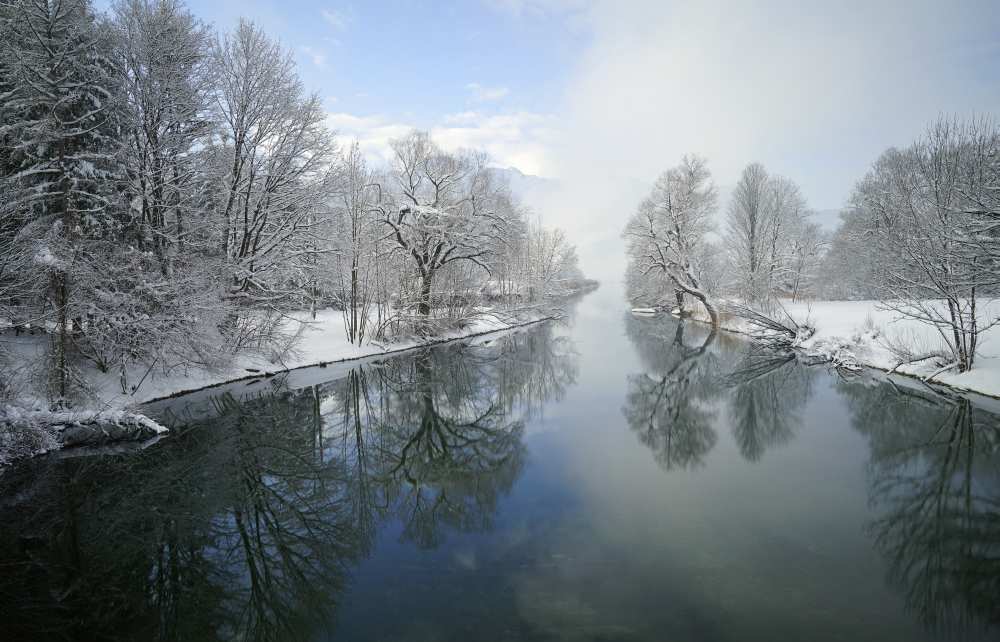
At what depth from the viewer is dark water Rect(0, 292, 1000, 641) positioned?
459 centimetres

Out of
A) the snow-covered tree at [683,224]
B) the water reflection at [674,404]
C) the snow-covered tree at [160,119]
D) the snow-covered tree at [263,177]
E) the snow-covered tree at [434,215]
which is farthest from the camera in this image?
the snow-covered tree at [683,224]

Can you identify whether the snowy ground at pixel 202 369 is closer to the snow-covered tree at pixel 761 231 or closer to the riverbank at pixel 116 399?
the riverbank at pixel 116 399

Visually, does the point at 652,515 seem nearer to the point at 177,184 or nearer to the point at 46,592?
the point at 46,592

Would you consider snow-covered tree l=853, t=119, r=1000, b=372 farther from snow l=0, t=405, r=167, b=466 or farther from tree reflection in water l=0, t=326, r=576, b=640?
snow l=0, t=405, r=167, b=466

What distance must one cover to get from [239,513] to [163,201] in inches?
453

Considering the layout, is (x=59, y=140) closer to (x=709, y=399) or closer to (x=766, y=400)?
(x=709, y=399)

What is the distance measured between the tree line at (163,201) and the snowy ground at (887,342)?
729 inches

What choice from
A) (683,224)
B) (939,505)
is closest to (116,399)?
(939,505)

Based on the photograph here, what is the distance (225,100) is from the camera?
662 inches

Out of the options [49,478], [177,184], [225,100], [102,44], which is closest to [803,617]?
[49,478]

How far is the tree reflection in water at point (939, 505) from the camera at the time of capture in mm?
4828

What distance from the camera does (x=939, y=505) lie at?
693cm

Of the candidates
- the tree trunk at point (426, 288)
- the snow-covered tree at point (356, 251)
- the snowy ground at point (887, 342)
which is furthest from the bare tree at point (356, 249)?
the snowy ground at point (887, 342)

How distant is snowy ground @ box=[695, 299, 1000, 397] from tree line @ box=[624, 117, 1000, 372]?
1.27 feet
